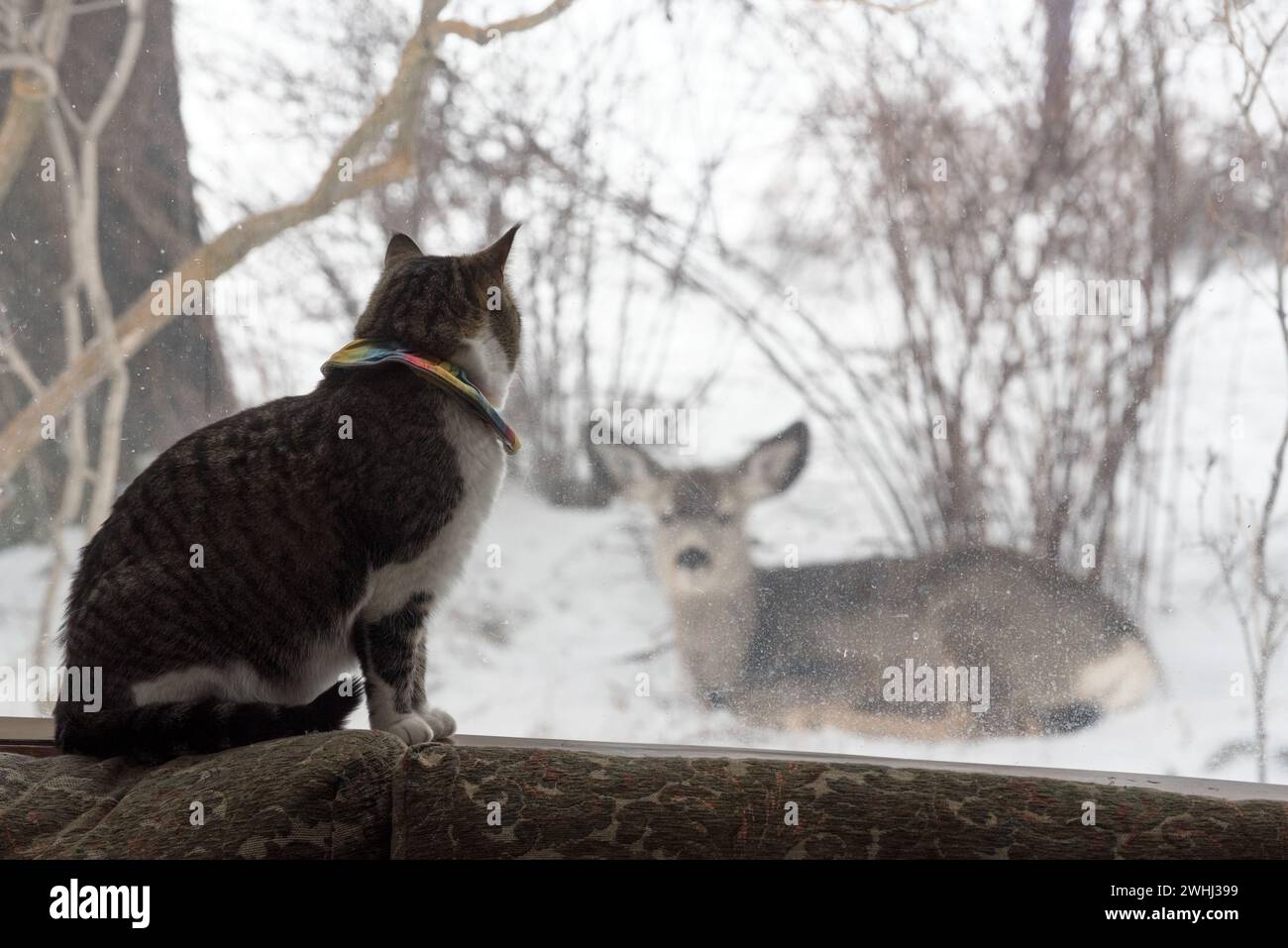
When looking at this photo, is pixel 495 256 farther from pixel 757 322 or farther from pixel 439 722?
pixel 439 722

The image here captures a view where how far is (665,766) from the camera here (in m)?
1.04

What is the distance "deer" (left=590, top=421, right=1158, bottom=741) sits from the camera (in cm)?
160

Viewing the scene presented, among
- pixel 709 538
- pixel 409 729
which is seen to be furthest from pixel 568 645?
pixel 409 729

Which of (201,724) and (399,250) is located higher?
(399,250)

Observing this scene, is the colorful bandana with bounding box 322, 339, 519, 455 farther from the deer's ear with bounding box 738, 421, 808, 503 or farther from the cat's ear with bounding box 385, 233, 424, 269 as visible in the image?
the deer's ear with bounding box 738, 421, 808, 503

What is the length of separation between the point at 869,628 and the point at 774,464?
1.00ft

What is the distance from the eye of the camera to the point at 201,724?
1.18 m

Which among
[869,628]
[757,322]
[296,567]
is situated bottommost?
[869,628]

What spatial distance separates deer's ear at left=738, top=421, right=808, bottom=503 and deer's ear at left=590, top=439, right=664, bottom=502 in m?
0.15

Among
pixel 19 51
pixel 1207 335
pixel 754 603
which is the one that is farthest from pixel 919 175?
pixel 19 51

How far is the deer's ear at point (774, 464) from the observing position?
1.70 m

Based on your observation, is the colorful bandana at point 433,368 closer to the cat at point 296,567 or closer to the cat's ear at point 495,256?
the cat at point 296,567

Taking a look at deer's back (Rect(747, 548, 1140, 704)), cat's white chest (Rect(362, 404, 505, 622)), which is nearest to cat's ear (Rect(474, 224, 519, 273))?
cat's white chest (Rect(362, 404, 505, 622))

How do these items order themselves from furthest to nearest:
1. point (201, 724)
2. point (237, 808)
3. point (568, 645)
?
point (568, 645) → point (201, 724) → point (237, 808)
